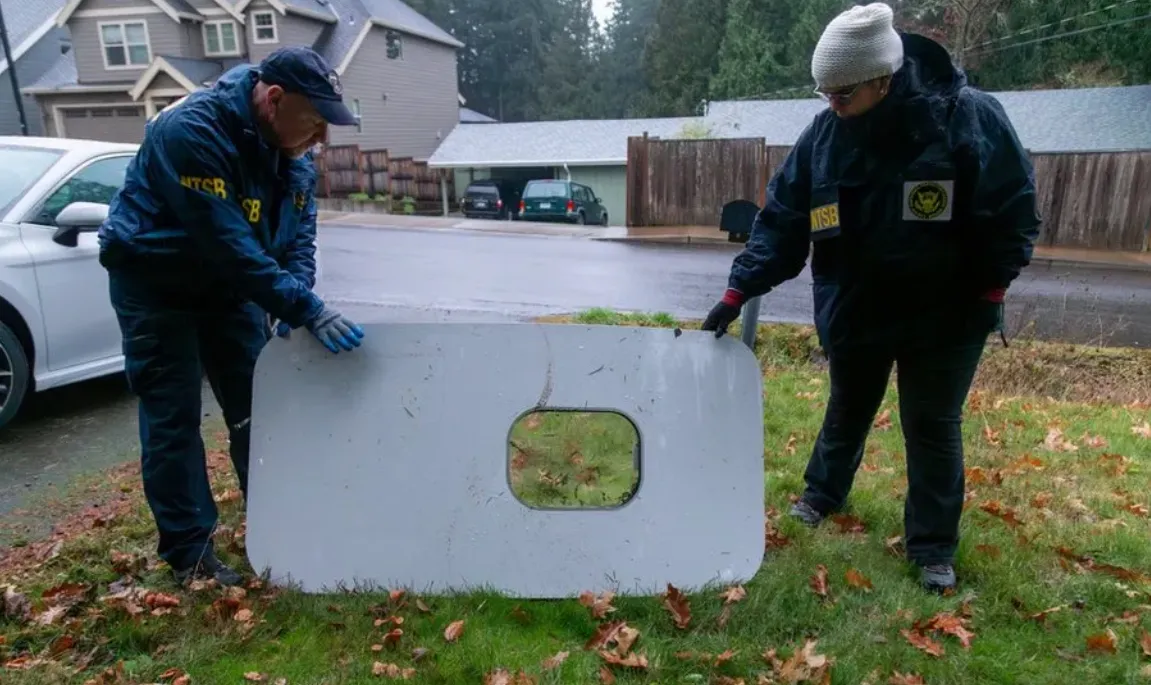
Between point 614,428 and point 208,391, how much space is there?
292 centimetres

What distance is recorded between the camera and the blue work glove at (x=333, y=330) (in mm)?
2553

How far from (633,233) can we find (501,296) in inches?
373

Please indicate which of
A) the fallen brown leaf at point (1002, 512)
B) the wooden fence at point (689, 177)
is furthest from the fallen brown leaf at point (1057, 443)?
the wooden fence at point (689, 177)

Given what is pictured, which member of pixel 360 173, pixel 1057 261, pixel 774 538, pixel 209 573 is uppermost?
pixel 360 173

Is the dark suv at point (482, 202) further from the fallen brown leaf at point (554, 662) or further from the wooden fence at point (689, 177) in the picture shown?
the fallen brown leaf at point (554, 662)

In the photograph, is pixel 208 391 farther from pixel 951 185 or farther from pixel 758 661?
pixel 951 185

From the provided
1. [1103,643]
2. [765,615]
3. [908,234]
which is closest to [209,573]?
[765,615]

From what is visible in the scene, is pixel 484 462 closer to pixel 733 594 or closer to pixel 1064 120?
pixel 733 594

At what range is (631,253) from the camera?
50.6ft

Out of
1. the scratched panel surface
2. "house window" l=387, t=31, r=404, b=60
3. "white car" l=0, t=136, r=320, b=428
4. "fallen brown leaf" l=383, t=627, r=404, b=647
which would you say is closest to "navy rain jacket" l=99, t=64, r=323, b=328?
the scratched panel surface

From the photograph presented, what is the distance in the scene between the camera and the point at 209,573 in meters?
2.71

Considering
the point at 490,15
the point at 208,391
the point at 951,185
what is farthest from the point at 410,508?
the point at 490,15

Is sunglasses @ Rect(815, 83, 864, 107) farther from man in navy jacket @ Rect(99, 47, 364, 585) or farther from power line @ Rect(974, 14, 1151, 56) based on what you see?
power line @ Rect(974, 14, 1151, 56)

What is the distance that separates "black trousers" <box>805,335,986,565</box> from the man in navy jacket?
1836 millimetres
